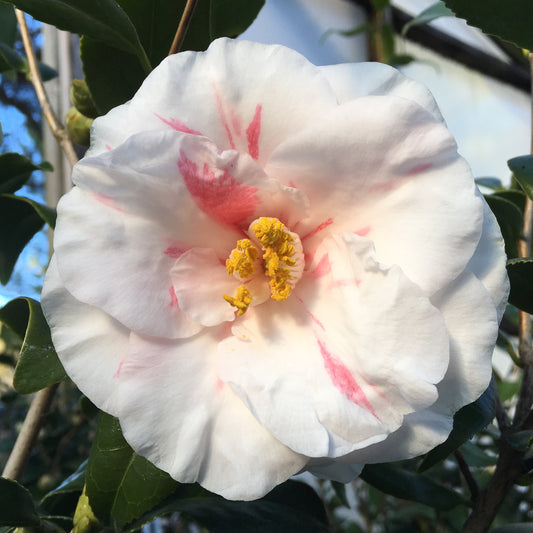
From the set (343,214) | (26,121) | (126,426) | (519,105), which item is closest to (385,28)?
(26,121)

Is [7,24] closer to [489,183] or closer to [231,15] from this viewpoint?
[231,15]

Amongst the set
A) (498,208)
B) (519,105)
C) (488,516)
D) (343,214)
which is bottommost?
(519,105)

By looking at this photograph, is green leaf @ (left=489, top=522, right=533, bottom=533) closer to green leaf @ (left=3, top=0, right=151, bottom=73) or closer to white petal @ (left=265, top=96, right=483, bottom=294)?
white petal @ (left=265, top=96, right=483, bottom=294)

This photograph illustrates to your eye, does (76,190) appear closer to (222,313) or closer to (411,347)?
(222,313)

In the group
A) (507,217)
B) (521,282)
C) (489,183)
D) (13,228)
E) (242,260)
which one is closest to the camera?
(242,260)

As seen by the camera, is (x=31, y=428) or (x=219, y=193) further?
(x=31, y=428)

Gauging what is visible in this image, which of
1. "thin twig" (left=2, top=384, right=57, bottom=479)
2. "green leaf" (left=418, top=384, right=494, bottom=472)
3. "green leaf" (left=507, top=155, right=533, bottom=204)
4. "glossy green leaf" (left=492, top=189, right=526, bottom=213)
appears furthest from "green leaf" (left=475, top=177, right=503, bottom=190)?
"thin twig" (left=2, top=384, right=57, bottom=479)

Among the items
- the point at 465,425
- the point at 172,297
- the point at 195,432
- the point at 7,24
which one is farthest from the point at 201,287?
the point at 7,24
